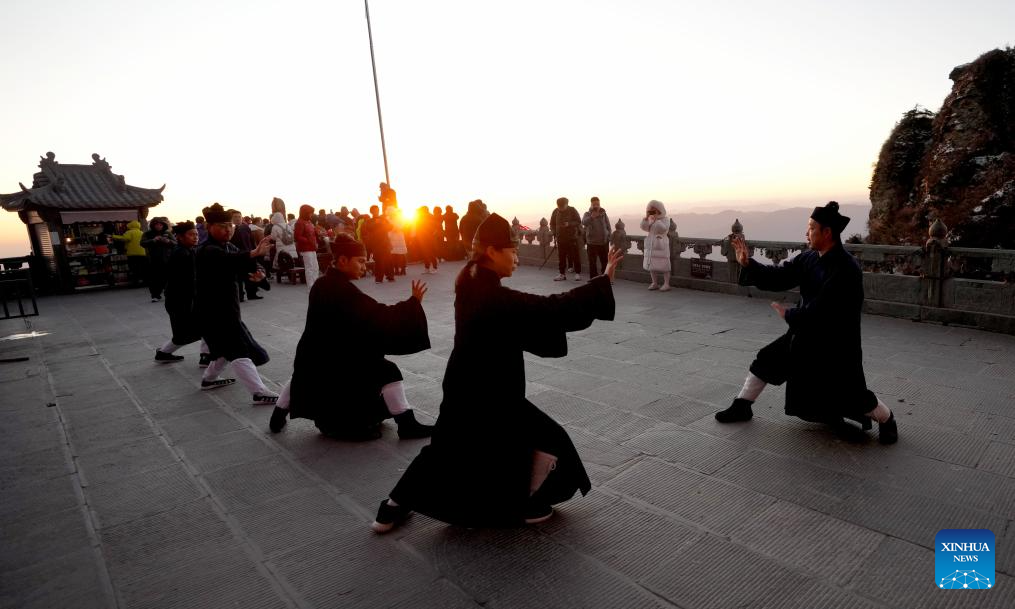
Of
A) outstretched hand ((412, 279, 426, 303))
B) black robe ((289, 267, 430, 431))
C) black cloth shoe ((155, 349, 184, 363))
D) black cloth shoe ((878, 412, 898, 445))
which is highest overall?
outstretched hand ((412, 279, 426, 303))

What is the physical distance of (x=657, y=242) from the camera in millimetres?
10719

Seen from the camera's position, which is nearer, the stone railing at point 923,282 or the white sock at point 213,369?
the white sock at point 213,369

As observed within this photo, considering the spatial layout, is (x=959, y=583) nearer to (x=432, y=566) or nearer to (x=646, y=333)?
(x=432, y=566)

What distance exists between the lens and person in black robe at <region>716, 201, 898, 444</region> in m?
3.82

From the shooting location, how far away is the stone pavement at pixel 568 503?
2.59 meters

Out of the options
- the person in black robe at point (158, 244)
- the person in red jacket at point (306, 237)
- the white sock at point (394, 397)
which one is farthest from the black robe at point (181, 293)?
the person in red jacket at point (306, 237)

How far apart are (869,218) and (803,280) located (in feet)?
62.6

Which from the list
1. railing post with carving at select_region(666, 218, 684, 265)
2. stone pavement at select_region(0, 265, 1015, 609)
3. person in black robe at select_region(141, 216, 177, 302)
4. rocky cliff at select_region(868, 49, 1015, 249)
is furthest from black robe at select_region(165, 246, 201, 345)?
rocky cliff at select_region(868, 49, 1015, 249)

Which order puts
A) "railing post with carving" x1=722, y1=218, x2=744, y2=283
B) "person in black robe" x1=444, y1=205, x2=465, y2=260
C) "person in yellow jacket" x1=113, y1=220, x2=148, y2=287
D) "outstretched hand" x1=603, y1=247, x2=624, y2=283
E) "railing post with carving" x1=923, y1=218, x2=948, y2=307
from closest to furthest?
1. "outstretched hand" x1=603, y1=247, x2=624, y2=283
2. "railing post with carving" x1=923, y1=218, x2=948, y2=307
3. "railing post with carving" x1=722, y1=218, x2=744, y2=283
4. "person in yellow jacket" x1=113, y1=220, x2=148, y2=287
5. "person in black robe" x1=444, y1=205, x2=465, y2=260

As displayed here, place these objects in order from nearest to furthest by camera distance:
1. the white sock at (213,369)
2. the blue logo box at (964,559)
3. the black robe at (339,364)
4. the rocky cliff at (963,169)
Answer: the blue logo box at (964,559) → the black robe at (339,364) → the white sock at (213,369) → the rocky cliff at (963,169)

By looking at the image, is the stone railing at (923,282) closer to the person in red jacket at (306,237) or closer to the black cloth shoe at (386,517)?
the black cloth shoe at (386,517)

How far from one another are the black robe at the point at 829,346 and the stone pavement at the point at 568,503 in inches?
10.8

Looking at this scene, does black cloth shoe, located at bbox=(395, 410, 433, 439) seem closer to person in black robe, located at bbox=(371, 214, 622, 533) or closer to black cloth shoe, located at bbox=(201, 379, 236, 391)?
person in black robe, located at bbox=(371, 214, 622, 533)

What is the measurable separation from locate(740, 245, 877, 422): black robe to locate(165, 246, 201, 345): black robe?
19.4ft
